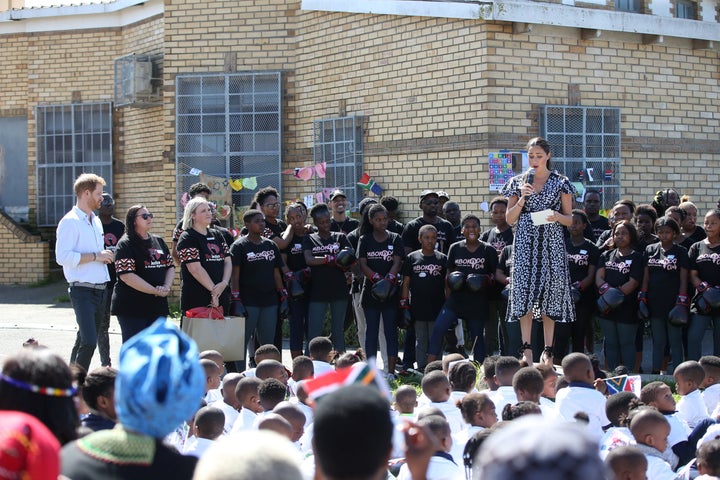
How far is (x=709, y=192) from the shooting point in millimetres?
14156

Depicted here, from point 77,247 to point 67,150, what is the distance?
10.8 m

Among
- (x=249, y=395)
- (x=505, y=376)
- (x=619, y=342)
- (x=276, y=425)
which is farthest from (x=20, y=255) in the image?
(x=276, y=425)

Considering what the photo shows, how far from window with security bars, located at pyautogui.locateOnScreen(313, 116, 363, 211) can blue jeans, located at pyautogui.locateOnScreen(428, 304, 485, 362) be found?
182 inches

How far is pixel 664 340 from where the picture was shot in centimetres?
955

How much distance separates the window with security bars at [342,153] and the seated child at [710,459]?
9920 millimetres

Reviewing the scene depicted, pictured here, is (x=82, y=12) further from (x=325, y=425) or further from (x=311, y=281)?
(x=325, y=425)

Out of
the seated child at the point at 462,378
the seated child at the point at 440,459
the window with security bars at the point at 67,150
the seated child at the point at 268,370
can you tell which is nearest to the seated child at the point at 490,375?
the seated child at the point at 462,378

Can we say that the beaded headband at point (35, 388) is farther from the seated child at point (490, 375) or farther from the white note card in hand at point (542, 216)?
the white note card in hand at point (542, 216)

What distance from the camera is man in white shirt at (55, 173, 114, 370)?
8.43 metres

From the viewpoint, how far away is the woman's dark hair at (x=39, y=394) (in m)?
2.95

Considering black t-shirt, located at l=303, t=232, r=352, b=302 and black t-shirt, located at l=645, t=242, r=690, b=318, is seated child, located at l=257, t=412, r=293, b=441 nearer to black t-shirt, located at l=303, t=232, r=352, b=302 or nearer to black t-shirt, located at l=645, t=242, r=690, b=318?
black t-shirt, located at l=303, t=232, r=352, b=302

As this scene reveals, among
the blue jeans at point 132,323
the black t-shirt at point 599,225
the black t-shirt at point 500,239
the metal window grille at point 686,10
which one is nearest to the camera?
the blue jeans at point 132,323

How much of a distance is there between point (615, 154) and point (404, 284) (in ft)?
16.8

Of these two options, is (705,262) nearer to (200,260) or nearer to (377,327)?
(377,327)
